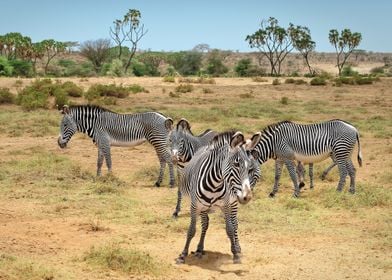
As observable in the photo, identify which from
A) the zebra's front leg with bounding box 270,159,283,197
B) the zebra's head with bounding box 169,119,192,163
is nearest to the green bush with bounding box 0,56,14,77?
the zebra's front leg with bounding box 270,159,283,197

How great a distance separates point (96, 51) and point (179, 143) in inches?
2699

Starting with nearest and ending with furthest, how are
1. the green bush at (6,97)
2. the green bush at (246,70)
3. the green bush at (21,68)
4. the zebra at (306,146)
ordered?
the zebra at (306,146)
the green bush at (6,97)
the green bush at (21,68)
the green bush at (246,70)

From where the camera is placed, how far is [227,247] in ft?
28.3

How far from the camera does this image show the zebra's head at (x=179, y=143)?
1027 cm

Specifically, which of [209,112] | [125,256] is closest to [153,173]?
[125,256]

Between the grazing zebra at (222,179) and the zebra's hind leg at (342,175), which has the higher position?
the grazing zebra at (222,179)

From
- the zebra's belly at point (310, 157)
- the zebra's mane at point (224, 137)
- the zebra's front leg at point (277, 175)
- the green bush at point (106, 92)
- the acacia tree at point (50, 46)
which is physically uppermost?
the acacia tree at point (50, 46)

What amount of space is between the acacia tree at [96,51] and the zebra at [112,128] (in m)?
61.4

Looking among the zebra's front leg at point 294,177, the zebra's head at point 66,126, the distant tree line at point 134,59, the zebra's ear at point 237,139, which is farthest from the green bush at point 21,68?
the zebra's ear at point 237,139

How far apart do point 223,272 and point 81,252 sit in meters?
2.07

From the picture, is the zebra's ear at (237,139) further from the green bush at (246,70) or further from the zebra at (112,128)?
the green bush at (246,70)

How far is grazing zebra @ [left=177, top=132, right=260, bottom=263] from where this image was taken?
6741 millimetres

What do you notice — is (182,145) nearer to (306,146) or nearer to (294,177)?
(294,177)

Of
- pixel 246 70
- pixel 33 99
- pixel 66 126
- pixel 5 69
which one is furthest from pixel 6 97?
pixel 246 70
